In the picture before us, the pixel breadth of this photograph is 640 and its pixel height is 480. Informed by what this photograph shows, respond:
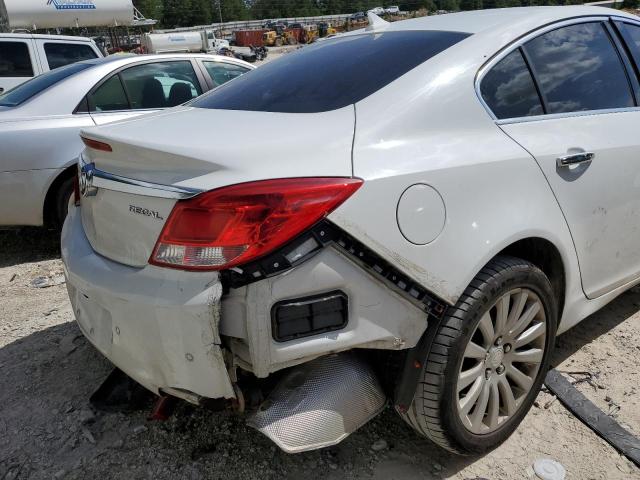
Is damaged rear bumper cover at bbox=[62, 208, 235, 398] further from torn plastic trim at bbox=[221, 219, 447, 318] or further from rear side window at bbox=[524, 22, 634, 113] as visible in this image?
rear side window at bbox=[524, 22, 634, 113]

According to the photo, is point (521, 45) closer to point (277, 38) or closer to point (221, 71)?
point (221, 71)

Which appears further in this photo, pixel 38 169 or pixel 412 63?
pixel 38 169

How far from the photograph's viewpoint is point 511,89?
2.13 meters

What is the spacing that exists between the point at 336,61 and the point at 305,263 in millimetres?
1133

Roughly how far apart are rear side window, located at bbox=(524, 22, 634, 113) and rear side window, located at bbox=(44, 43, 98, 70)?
7076mm

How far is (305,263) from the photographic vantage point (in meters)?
1.55

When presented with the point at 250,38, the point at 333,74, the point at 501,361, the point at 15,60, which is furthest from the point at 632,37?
the point at 250,38

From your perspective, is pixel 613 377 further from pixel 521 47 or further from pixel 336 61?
pixel 336 61

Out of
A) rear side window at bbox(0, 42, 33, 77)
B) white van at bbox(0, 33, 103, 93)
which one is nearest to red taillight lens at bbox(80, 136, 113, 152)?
white van at bbox(0, 33, 103, 93)

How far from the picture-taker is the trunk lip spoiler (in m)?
1.60

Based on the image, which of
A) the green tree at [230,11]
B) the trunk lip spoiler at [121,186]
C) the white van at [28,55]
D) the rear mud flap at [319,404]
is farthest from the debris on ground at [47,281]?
the green tree at [230,11]

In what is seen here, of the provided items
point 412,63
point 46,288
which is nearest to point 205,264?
point 412,63

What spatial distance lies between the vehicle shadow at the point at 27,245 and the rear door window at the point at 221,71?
81.5 inches

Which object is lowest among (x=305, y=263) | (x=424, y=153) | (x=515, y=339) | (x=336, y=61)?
(x=515, y=339)
